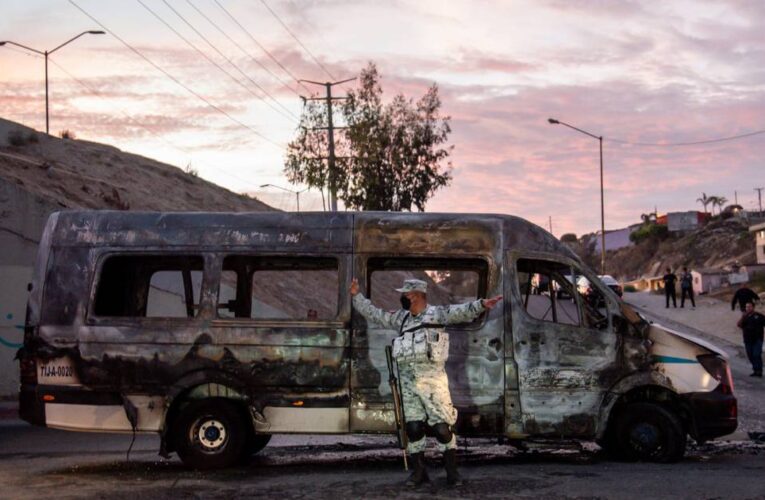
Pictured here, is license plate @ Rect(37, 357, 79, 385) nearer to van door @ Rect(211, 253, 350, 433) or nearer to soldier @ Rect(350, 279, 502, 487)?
van door @ Rect(211, 253, 350, 433)

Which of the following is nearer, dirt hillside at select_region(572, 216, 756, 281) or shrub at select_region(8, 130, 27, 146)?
shrub at select_region(8, 130, 27, 146)

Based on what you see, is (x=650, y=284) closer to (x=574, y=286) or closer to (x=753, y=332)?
(x=753, y=332)

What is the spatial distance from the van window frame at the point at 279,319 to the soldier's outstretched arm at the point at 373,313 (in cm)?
47

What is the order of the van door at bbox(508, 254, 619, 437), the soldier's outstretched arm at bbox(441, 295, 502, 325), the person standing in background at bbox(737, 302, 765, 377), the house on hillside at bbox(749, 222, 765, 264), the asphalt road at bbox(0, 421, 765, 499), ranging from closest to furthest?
the asphalt road at bbox(0, 421, 765, 499) < the soldier's outstretched arm at bbox(441, 295, 502, 325) < the van door at bbox(508, 254, 619, 437) < the person standing in background at bbox(737, 302, 765, 377) < the house on hillside at bbox(749, 222, 765, 264)

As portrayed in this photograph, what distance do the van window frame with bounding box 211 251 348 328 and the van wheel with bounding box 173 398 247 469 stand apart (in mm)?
778

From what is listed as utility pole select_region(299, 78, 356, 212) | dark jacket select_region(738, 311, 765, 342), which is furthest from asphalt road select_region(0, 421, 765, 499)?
utility pole select_region(299, 78, 356, 212)

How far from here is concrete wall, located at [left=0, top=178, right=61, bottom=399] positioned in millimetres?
17516

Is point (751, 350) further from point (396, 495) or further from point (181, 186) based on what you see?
point (181, 186)

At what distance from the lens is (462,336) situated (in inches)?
401

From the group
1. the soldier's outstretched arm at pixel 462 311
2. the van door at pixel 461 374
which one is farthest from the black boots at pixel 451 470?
the van door at pixel 461 374

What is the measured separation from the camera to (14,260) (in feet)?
58.5

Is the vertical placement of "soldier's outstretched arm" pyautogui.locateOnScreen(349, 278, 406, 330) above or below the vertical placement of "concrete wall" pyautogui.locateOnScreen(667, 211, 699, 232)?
below

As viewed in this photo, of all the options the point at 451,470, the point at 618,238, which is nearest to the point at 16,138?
the point at 451,470

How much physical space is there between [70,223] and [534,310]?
470cm
